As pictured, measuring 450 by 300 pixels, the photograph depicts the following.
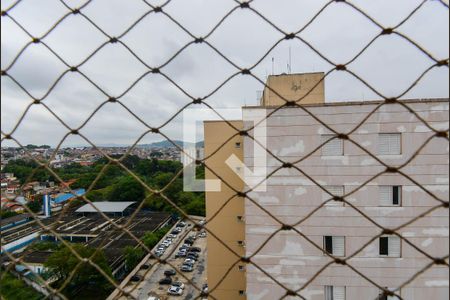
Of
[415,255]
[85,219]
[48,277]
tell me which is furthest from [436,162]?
[85,219]

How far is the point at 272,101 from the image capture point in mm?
3139

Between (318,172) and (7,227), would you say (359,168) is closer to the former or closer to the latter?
(318,172)

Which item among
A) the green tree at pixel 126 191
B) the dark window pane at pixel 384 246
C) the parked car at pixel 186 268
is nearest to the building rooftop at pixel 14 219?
the green tree at pixel 126 191

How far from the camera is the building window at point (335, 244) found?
8.35 ft

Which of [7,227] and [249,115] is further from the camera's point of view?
[7,227]

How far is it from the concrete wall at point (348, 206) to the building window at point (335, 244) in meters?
0.04

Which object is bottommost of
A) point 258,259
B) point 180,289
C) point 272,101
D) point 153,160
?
point 180,289

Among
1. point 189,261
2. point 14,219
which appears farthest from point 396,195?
point 14,219

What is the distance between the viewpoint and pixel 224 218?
3830 mm

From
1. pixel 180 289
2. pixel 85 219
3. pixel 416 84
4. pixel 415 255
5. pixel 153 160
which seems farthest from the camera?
pixel 85 219

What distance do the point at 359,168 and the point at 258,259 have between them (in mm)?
1129

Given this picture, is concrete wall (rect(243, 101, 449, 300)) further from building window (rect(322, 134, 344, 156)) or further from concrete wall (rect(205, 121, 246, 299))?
concrete wall (rect(205, 121, 246, 299))

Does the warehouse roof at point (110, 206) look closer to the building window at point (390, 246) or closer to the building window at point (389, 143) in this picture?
the building window at point (390, 246)

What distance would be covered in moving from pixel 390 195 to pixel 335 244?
0.59m
